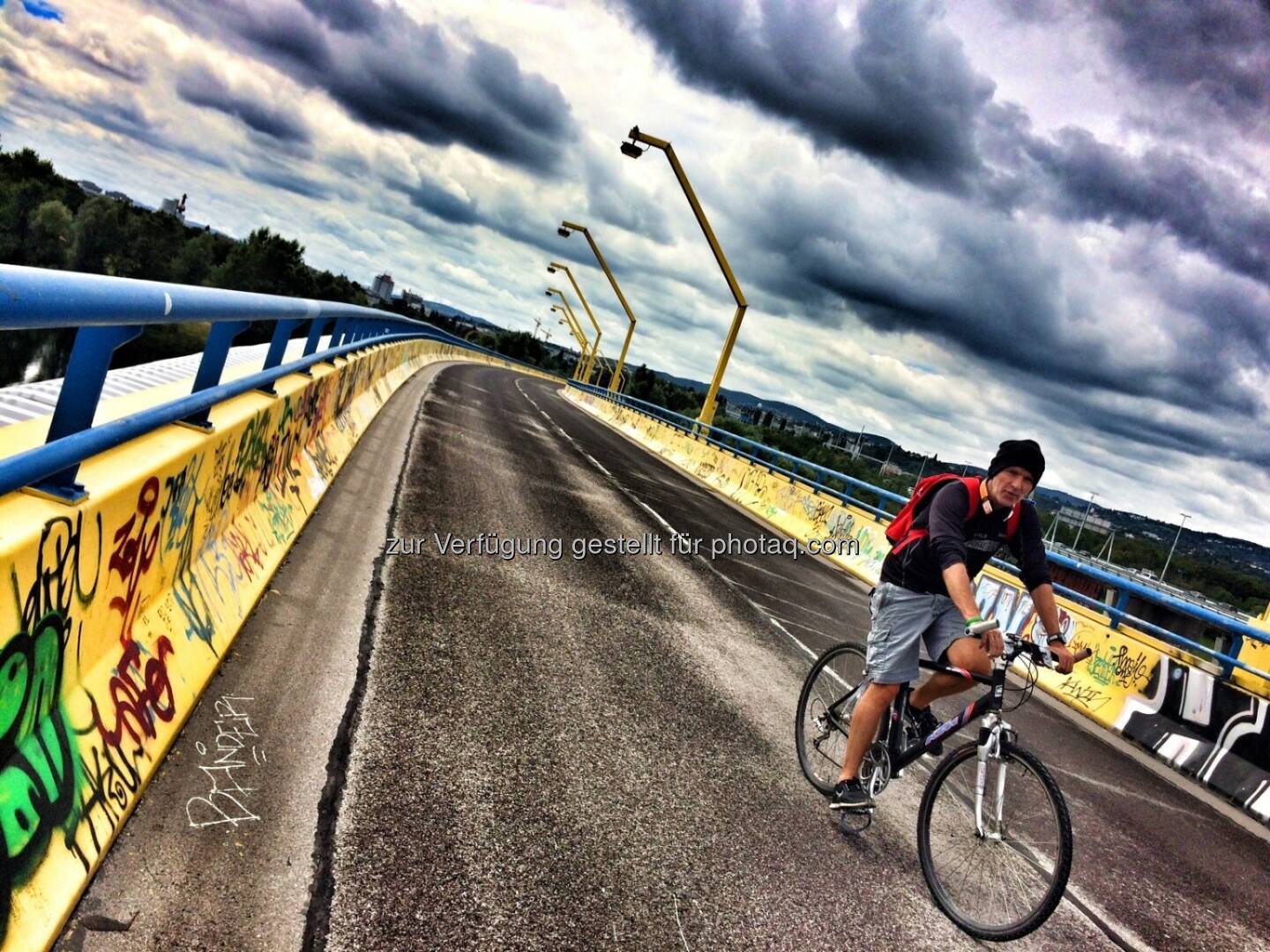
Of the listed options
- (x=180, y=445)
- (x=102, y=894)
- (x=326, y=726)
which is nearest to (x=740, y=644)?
(x=326, y=726)

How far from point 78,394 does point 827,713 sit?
408 cm

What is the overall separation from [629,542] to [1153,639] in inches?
228

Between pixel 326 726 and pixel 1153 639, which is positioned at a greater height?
pixel 1153 639

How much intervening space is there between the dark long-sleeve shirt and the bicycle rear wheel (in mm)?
720

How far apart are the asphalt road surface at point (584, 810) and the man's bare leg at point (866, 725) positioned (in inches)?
12.6

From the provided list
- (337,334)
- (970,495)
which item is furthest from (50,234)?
(970,495)

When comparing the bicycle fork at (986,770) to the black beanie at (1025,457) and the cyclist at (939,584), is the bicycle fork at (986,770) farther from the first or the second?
the black beanie at (1025,457)

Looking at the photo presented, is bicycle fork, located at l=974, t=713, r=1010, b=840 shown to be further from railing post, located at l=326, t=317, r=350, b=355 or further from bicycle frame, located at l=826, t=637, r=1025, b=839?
railing post, located at l=326, t=317, r=350, b=355

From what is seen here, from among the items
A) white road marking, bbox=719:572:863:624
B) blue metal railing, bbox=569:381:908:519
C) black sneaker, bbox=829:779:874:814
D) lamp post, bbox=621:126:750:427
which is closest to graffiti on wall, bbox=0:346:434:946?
black sneaker, bbox=829:779:874:814

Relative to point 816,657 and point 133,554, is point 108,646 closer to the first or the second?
point 133,554

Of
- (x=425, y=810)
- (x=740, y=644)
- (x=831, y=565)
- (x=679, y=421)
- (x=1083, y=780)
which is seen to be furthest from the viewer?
(x=679, y=421)

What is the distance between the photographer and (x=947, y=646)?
13.8 feet

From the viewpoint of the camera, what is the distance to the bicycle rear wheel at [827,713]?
4.76 m

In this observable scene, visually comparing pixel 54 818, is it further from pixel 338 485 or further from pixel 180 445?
pixel 338 485
